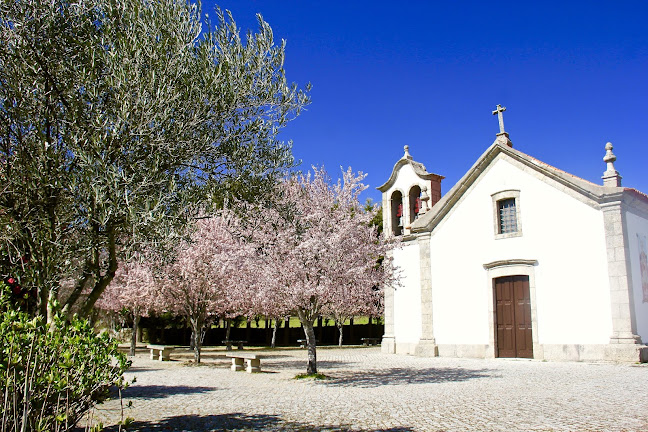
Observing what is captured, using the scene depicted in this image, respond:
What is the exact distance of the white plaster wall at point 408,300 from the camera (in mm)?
22141

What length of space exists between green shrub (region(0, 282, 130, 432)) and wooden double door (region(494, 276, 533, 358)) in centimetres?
1675

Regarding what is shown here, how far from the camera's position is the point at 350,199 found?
16078 millimetres

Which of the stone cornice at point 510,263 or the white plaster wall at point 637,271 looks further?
the stone cornice at point 510,263

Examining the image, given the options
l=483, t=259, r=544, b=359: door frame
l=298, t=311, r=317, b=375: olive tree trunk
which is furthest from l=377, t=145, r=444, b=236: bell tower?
l=298, t=311, r=317, b=375: olive tree trunk

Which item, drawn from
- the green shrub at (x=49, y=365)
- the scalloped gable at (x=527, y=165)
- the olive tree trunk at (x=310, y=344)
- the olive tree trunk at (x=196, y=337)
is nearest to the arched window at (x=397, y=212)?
the scalloped gable at (x=527, y=165)

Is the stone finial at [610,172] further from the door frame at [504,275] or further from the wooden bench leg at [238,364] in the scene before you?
the wooden bench leg at [238,364]

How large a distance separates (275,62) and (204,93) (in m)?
1.63

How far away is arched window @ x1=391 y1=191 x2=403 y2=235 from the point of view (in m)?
25.2

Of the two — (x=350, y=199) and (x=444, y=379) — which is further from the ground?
(x=350, y=199)

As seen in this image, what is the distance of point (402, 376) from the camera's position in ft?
47.2

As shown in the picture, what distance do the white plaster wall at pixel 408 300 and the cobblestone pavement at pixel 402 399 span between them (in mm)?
5416

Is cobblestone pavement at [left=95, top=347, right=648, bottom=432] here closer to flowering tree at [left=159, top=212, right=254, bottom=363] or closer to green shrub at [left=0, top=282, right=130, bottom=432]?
green shrub at [left=0, top=282, right=130, bottom=432]

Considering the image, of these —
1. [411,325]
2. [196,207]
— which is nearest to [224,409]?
[196,207]

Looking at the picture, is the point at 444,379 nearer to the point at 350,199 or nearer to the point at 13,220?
the point at 350,199
